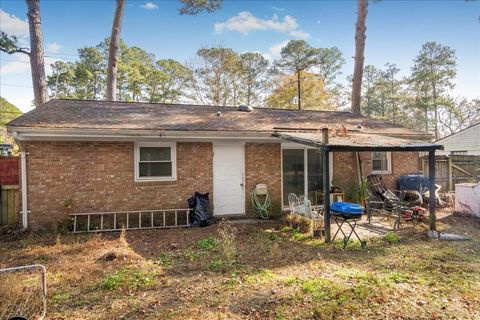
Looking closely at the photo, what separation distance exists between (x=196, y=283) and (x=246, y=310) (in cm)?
107

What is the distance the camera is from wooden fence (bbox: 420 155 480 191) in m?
12.7

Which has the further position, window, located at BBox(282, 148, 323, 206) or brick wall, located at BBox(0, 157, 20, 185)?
window, located at BBox(282, 148, 323, 206)

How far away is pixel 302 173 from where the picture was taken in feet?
31.7

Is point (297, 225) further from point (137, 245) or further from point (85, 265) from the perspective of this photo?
point (85, 265)

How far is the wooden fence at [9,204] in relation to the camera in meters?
7.63

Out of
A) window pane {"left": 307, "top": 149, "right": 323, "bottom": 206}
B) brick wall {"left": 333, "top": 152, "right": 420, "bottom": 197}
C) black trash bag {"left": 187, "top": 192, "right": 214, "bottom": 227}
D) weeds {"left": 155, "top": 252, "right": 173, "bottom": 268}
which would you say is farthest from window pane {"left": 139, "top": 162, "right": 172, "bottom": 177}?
brick wall {"left": 333, "top": 152, "right": 420, "bottom": 197}

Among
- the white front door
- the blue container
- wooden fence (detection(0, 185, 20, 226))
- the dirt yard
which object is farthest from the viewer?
the white front door

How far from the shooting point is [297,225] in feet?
24.8

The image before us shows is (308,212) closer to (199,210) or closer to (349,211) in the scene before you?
(349,211)

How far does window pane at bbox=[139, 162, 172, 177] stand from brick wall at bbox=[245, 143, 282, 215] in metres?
2.44

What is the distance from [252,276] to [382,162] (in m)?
8.47

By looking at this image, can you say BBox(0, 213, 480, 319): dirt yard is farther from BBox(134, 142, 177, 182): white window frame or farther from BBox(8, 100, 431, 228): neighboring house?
BBox(134, 142, 177, 182): white window frame

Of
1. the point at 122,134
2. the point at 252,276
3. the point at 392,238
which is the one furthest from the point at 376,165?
Answer: the point at 122,134

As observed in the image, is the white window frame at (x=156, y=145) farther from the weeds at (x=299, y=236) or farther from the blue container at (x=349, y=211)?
the blue container at (x=349, y=211)
